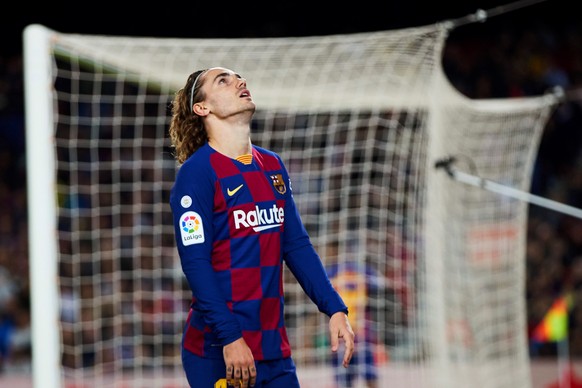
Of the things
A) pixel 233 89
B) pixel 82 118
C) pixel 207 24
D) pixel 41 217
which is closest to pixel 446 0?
pixel 207 24

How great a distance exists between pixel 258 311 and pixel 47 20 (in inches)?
379

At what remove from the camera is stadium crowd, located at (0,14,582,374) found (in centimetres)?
961

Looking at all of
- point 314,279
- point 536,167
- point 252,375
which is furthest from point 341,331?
point 536,167

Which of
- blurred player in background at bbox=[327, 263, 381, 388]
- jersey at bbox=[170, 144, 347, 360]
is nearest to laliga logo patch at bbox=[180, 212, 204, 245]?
jersey at bbox=[170, 144, 347, 360]

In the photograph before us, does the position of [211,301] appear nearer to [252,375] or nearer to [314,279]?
[252,375]

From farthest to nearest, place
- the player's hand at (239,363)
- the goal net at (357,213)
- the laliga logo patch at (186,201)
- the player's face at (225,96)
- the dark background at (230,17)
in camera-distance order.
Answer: the dark background at (230,17)
the goal net at (357,213)
the player's face at (225,96)
the laliga logo patch at (186,201)
the player's hand at (239,363)

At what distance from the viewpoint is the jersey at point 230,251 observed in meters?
2.49

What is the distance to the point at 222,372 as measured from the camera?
256 cm

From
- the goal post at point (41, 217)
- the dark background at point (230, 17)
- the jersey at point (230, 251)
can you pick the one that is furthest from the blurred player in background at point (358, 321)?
the dark background at point (230, 17)

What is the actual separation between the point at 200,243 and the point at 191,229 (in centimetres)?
4

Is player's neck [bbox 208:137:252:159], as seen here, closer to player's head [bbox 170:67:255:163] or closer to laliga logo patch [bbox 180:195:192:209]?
player's head [bbox 170:67:255:163]

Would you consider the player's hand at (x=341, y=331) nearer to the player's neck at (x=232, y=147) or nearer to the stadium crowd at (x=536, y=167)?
the player's neck at (x=232, y=147)

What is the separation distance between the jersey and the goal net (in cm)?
156

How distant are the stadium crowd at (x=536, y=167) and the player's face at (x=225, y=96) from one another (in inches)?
263
